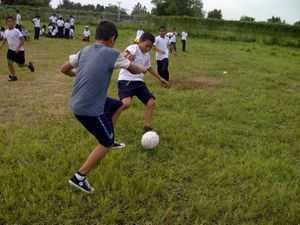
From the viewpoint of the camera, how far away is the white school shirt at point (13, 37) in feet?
34.2

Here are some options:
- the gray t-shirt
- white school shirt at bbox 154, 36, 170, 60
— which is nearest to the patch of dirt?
white school shirt at bbox 154, 36, 170, 60

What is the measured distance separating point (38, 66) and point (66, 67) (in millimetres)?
9750

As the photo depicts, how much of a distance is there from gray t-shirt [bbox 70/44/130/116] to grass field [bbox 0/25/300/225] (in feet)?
3.35

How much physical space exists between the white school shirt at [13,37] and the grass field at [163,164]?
1706mm

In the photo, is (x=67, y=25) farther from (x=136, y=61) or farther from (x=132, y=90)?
(x=132, y=90)

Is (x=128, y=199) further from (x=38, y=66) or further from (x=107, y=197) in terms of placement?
(x=38, y=66)

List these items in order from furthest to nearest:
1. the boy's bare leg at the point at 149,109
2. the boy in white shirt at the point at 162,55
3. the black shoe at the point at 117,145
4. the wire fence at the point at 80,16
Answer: the wire fence at the point at 80,16 → the boy in white shirt at the point at 162,55 → the boy's bare leg at the point at 149,109 → the black shoe at the point at 117,145

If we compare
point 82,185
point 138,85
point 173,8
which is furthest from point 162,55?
point 173,8

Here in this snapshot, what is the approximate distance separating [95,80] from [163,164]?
6.08 ft

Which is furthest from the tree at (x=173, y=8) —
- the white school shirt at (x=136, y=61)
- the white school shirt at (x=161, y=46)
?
the white school shirt at (x=136, y=61)

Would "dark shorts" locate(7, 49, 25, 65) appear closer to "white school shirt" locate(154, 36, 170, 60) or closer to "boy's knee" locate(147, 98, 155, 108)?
"white school shirt" locate(154, 36, 170, 60)

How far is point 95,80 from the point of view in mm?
3873

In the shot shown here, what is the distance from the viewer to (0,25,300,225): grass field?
3.95 metres

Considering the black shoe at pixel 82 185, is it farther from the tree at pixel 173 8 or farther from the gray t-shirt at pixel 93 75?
the tree at pixel 173 8
